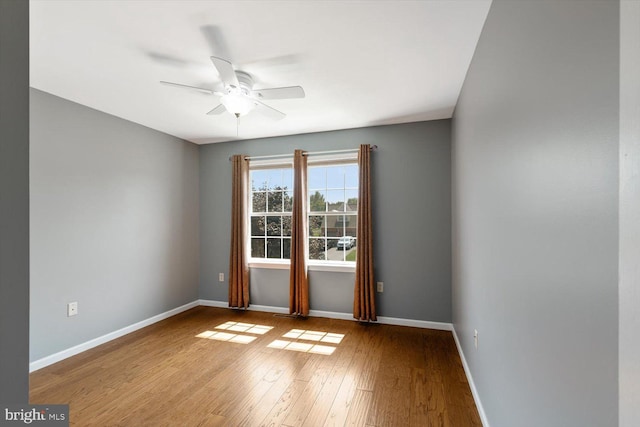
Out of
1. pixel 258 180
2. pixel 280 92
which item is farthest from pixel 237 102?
pixel 258 180

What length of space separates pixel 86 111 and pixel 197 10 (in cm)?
218

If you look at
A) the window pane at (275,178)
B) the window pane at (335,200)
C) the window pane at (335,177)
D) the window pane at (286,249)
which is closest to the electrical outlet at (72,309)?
the window pane at (286,249)

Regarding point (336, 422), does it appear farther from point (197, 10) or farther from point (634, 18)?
point (197, 10)

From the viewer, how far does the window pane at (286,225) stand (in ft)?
13.9

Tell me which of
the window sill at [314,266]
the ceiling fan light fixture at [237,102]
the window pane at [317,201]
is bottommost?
Result: the window sill at [314,266]

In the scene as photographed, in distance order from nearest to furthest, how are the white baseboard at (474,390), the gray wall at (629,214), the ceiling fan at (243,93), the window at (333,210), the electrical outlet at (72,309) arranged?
1. the gray wall at (629,214)
2. the white baseboard at (474,390)
3. the ceiling fan at (243,93)
4. the electrical outlet at (72,309)
5. the window at (333,210)

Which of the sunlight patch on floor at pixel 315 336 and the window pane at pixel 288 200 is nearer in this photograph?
the sunlight patch on floor at pixel 315 336

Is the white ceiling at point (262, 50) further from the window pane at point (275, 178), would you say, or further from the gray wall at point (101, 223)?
the window pane at point (275, 178)

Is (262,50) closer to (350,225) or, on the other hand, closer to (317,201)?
(317,201)

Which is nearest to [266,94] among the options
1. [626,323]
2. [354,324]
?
[626,323]

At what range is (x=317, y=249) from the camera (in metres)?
4.07

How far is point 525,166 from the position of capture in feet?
3.70

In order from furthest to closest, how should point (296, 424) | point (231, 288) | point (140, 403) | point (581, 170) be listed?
point (231, 288)
point (140, 403)
point (296, 424)
point (581, 170)

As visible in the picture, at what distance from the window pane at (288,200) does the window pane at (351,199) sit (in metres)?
0.82
